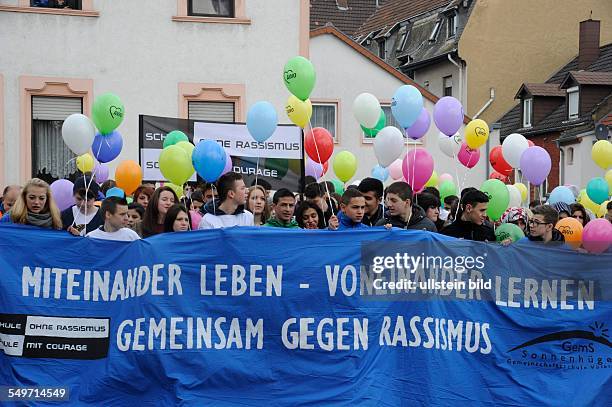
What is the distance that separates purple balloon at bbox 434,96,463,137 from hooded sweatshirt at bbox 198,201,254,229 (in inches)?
114

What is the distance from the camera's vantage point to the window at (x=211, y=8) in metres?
20.2

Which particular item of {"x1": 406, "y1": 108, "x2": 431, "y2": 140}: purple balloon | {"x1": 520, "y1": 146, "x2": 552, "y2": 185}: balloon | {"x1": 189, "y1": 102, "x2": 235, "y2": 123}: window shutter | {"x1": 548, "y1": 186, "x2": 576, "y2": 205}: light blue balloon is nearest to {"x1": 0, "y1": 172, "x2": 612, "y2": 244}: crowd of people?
{"x1": 520, "y1": 146, "x2": 552, "y2": 185}: balloon

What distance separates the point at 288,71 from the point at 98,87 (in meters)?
8.71

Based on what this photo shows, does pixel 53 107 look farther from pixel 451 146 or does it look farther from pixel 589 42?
pixel 589 42

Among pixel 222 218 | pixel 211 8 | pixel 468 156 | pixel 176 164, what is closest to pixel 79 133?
pixel 176 164

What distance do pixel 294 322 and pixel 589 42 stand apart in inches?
1371

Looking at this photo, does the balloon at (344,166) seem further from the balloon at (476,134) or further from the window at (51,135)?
the window at (51,135)

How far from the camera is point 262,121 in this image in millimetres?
11547

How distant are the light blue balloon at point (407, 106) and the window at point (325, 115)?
19.2 m

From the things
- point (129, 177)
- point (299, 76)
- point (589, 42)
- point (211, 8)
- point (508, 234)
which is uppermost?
point (589, 42)

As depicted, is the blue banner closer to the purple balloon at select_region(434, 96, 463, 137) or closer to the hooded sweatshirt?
the hooded sweatshirt

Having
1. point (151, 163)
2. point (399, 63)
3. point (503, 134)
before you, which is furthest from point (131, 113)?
point (399, 63)

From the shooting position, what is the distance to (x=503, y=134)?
138 feet

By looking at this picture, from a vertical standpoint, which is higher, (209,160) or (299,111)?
(299,111)
